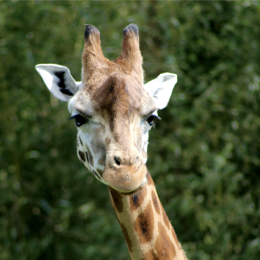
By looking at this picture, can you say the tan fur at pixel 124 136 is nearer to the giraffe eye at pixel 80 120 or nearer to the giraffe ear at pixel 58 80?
the giraffe eye at pixel 80 120

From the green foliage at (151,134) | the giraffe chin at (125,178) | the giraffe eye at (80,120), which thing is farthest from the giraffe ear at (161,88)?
the green foliage at (151,134)

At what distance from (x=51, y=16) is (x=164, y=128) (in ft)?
6.56

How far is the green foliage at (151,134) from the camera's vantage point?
424 centimetres

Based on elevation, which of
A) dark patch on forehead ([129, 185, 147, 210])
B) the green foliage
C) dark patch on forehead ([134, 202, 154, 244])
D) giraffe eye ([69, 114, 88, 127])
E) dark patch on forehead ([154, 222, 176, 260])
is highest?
giraffe eye ([69, 114, 88, 127])

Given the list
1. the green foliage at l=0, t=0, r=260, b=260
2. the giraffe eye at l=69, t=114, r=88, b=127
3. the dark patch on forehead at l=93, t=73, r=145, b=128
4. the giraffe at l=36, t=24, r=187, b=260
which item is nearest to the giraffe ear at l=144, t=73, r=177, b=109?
the giraffe at l=36, t=24, r=187, b=260

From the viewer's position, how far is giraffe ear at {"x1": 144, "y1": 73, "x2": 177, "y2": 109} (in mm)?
2270

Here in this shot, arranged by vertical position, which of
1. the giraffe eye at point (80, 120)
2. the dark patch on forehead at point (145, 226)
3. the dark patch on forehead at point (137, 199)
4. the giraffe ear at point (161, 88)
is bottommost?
the dark patch on forehead at point (145, 226)

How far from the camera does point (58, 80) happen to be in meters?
Answer: 2.23

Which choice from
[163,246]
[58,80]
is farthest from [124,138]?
[58,80]

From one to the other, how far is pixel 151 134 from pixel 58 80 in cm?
250

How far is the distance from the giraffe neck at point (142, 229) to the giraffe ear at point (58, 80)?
2.30 feet

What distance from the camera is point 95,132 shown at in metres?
1.86

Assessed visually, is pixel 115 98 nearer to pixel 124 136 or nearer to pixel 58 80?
pixel 124 136

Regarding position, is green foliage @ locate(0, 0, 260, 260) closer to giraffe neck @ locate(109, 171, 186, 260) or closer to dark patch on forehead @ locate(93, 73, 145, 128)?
giraffe neck @ locate(109, 171, 186, 260)
